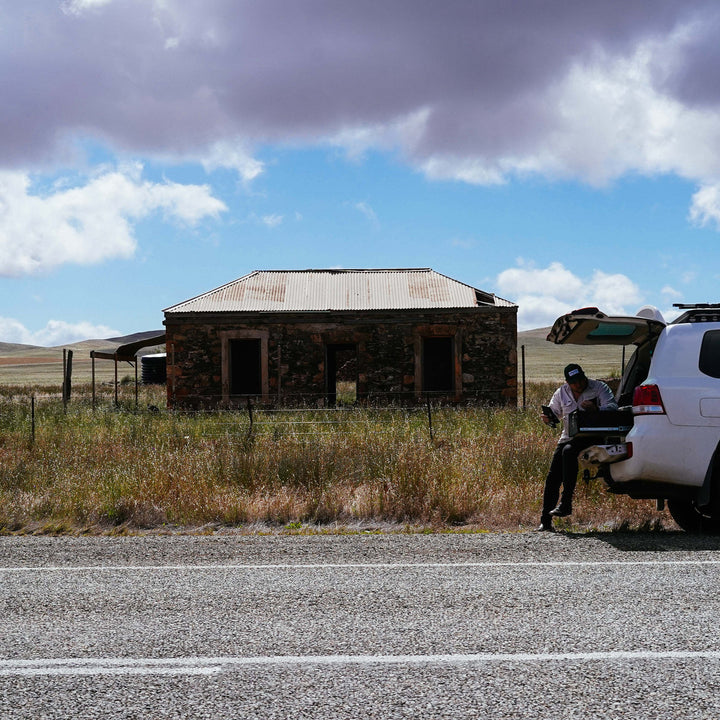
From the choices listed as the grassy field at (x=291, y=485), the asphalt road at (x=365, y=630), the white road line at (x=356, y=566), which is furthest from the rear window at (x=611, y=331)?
the white road line at (x=356, y=566)

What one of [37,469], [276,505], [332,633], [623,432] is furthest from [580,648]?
[37,469]

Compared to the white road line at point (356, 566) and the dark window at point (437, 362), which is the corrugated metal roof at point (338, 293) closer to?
the dark window at point (437, 362)

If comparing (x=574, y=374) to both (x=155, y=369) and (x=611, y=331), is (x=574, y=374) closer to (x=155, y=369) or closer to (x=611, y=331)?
(x=611, y=331)

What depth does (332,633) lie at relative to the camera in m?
4.38

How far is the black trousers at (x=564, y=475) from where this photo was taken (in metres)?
7.75

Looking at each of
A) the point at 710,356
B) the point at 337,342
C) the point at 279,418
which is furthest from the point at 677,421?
the point at 337,342

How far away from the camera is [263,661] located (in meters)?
3.95

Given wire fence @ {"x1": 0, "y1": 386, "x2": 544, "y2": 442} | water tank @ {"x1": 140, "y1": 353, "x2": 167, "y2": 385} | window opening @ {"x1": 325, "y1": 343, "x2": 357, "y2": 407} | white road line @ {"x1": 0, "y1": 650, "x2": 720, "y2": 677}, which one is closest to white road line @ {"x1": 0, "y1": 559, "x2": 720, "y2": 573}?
white road line @ {"x1": 0, "y1": 650, "x2": 720, "y2": 677}

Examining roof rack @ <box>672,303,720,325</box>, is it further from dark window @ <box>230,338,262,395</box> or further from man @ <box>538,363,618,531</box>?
dark window @ <box>230,338,262,395</box>

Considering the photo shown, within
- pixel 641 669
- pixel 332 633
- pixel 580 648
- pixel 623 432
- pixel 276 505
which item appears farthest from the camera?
pixel 276 505

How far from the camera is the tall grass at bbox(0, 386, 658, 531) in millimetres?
8242

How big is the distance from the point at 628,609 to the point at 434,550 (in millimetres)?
2086

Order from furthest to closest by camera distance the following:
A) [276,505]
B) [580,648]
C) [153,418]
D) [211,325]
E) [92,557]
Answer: [211,325]
[153,418]
[276,505]
[92,557]
[580,648]

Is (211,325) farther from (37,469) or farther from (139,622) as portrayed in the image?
(139,622)
